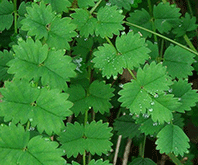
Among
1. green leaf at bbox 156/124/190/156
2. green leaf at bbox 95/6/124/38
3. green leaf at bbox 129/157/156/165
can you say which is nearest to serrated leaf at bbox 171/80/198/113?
green leaf at bbox 156/124/190/156

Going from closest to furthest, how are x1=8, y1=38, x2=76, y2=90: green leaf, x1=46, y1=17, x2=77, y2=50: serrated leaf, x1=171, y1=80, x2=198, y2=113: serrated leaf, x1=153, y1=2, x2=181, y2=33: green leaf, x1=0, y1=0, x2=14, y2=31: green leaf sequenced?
x1=8, y1=38, x2=76, y2=90: green leaf < x1=46, y1=17, x2=77, y2=50: serrated leaf < x1=171, y1=80, x2=198, y2=113: serrated leaf < x1=0, y1=0, x2=14, y2=31: green leaf < x1=153, y1=2, x2=181, y2=33: green leaf

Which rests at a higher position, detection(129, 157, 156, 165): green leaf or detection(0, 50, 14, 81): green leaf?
detection(0, 50, 14, 81): green leaf

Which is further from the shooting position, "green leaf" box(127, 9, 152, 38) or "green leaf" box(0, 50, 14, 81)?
"green leaf" box(127, 9, 152, 38)

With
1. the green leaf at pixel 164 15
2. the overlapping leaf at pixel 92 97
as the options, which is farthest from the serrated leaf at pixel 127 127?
the green leaf at pixel 164 15

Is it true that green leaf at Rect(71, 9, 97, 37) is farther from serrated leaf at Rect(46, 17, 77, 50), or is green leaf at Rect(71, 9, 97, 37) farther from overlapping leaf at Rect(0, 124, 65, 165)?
overlapping leaf at Rect(0, 124, 65, 165)

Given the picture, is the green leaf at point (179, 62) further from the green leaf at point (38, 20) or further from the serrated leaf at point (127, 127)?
the green leaf at point (38, 20)

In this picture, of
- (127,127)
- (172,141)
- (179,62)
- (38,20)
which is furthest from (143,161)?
(38,20)

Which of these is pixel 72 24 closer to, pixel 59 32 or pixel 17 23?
pixel 59 32

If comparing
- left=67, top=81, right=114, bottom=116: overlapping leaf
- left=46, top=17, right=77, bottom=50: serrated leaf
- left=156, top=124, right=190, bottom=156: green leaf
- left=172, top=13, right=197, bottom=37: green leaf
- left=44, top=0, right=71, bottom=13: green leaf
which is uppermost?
left=44, top=0, right=71, bottom=13: green leaf

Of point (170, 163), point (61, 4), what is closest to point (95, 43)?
point (61, 4)
